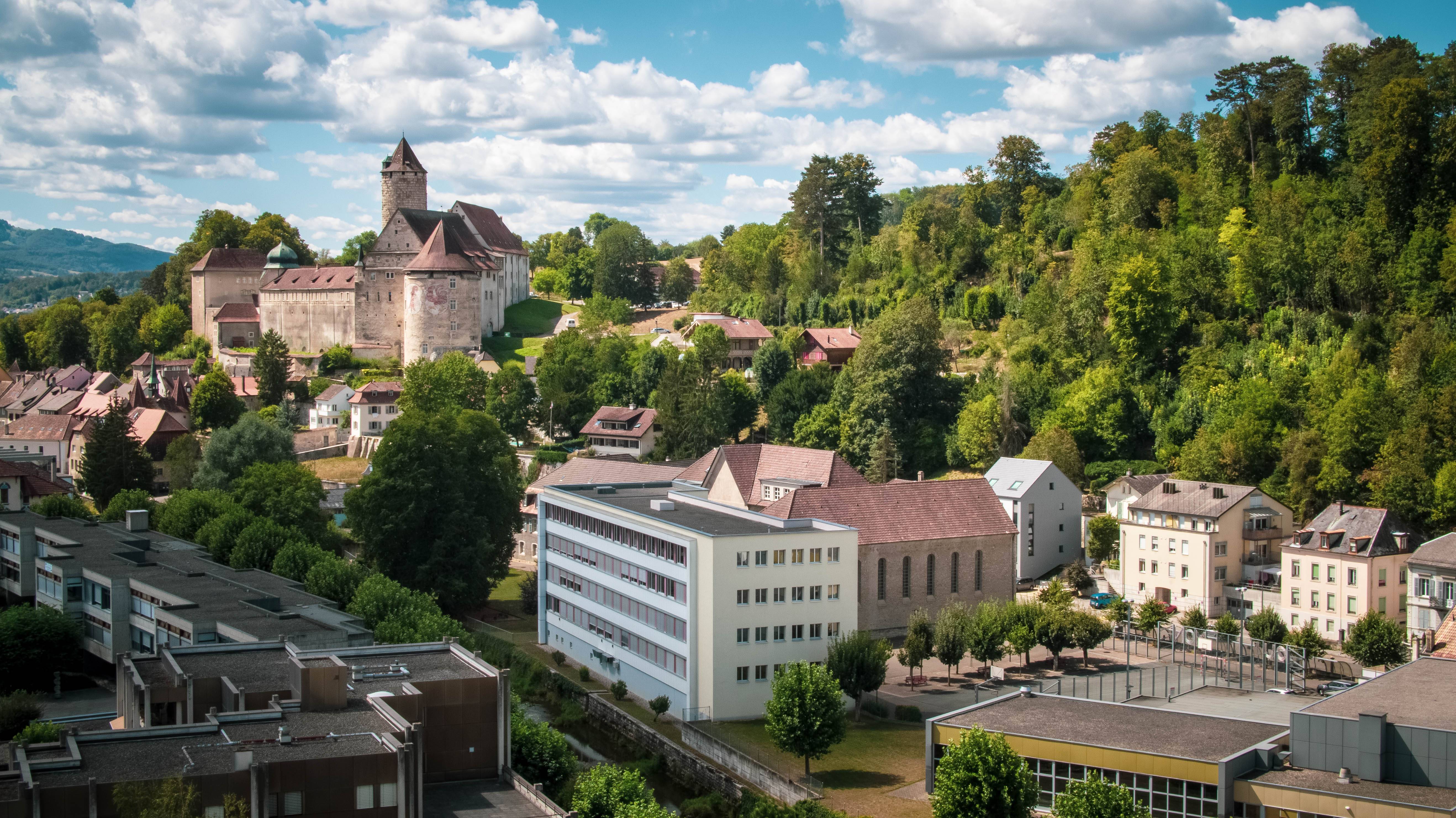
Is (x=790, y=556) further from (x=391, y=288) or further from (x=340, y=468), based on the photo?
(x=391, y=288)

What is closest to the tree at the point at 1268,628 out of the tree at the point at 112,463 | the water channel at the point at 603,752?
the water channel at the point at 603,752

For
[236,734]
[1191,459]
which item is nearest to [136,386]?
[1191,459]

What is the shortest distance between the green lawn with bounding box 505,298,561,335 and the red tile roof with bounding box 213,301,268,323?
19851 mm

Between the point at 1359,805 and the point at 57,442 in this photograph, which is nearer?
the point at 1359,805

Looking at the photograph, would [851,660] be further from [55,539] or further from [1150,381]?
[1150,381]

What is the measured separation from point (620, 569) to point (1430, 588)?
25.4 m

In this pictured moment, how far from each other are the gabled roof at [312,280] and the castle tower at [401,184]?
6.41 m

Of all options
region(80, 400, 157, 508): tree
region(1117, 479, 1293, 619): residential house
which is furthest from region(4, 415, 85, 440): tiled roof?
region(1117, 479, 1293, 619): residential house

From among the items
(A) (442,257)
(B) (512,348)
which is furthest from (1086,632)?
(B) (512,348)

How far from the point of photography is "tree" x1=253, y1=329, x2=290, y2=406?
312ft

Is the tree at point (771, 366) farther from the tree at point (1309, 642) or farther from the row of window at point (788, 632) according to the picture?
the tree at point (1309, 642)

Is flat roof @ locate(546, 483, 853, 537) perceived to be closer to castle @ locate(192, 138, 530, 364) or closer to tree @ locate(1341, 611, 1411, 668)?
tree @ locate(1341, 611, 1411, 668)

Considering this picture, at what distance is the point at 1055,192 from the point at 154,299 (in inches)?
3303

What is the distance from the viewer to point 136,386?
93000 millimetres
